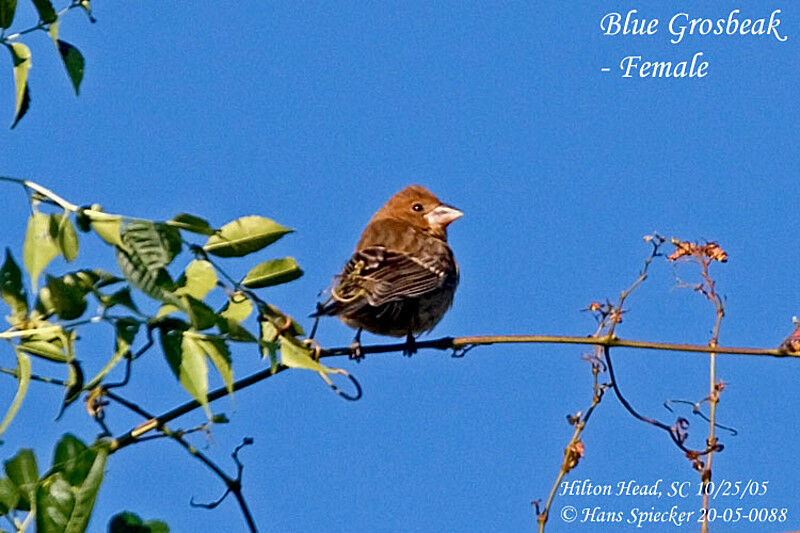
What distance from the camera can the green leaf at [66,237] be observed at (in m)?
1.73

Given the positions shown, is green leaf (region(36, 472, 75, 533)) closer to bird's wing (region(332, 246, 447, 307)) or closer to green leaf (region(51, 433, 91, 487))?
green leaf (region(51, 433, 91, 487))

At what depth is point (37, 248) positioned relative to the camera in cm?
173

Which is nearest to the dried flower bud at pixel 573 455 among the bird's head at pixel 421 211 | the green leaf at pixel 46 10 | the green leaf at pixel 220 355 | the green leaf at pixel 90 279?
the green leaf at pixel 220 355

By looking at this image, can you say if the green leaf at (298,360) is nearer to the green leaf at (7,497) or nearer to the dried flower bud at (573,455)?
the green leaf at (7,497)

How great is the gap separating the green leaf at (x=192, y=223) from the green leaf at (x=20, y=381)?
0.98 ft

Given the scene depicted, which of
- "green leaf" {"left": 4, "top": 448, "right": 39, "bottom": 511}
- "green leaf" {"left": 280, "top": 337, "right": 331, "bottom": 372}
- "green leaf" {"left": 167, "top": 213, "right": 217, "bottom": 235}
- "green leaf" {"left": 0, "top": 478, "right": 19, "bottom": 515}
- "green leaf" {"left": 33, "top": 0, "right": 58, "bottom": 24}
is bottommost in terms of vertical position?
"green leaf" {"left": 0, "top": 478, "right": 19, "bottom": 515}

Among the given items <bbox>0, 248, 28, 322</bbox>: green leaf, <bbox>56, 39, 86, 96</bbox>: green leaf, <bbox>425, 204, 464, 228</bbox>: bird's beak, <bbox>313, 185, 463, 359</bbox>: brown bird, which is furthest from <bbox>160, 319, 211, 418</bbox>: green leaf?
<bbox>425, 204, 464, 228</bbox>: bird's beak

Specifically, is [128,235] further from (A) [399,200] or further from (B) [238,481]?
(A) [399,200]

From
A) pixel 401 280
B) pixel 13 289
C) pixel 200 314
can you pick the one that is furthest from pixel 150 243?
pixel 401 280

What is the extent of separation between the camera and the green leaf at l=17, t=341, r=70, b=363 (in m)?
1.78

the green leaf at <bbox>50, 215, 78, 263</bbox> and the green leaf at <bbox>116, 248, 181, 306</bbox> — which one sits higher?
the green leaf at <bbox>50, 215, 78, 263</bbox>

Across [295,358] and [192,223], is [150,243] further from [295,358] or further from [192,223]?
[295,358]

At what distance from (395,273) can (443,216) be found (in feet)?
5.43

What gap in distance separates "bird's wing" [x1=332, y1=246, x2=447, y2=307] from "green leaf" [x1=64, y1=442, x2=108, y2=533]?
3054 millimetres
